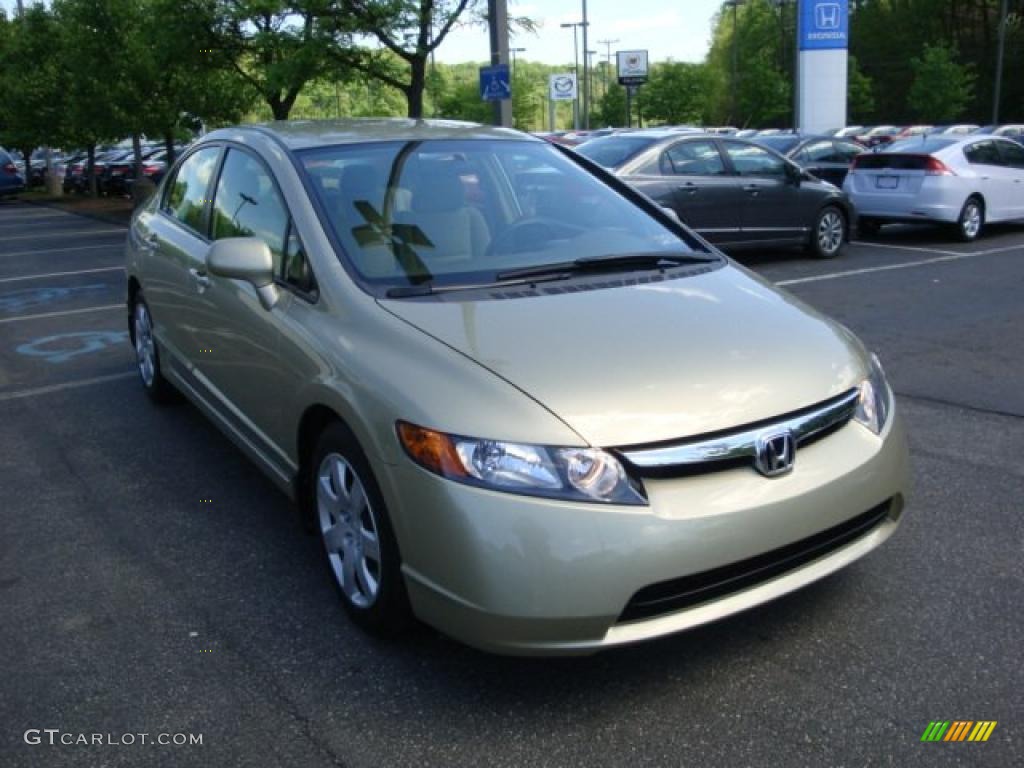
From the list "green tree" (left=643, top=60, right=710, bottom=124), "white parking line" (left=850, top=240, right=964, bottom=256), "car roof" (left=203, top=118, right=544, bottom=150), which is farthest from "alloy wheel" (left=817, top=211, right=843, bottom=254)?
"green tree" (left=643, top=60, right=710, bottom=124)

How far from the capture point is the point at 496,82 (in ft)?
43.4

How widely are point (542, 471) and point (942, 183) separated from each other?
1186 centimetres

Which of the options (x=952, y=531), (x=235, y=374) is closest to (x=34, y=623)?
(x=235, y=374)

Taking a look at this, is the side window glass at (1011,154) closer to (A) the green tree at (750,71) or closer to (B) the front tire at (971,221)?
(B) the front tire at (971,221)

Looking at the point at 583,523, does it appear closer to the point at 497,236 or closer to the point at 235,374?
the point at 497,236

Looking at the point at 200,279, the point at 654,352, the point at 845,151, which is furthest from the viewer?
the point at 845,151

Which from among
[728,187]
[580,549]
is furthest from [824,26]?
[580,549]

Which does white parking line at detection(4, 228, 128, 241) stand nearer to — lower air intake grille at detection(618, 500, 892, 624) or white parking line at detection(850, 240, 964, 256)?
white parking line at detection(850, 240, 964, 256)

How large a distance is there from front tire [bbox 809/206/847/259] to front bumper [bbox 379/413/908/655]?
31.6 ft

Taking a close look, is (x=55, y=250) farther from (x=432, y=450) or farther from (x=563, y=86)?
(x=563, y=86)

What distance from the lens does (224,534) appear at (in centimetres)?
412

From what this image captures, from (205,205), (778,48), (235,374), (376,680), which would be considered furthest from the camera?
(778,48)

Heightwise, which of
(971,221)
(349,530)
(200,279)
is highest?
(200,279)

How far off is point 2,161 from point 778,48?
70677mm
